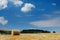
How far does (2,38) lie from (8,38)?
2.44ft

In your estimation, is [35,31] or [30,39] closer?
[30,39]

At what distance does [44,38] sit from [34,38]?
2.51ft

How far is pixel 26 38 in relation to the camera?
16.8m

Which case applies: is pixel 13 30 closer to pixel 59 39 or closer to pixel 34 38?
pixel 34 38

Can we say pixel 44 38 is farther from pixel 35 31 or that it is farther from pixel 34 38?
pixel 35 31

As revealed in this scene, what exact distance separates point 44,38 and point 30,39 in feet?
3.51

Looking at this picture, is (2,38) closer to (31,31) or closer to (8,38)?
(8,38)

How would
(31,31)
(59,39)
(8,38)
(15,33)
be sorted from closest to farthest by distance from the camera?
(59,39) → (8,38) → (15,33) → (31,31)

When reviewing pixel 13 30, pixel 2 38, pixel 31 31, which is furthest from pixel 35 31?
pixel 2 38

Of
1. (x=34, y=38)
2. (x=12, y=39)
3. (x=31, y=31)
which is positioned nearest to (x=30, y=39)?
(x=34, y=38)

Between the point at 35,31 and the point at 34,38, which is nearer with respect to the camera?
the point at 34,38

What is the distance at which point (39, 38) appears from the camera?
16.4 metres

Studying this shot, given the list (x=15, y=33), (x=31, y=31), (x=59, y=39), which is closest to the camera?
(x=59, y=39)

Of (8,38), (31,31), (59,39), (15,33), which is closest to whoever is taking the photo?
(59,39)
